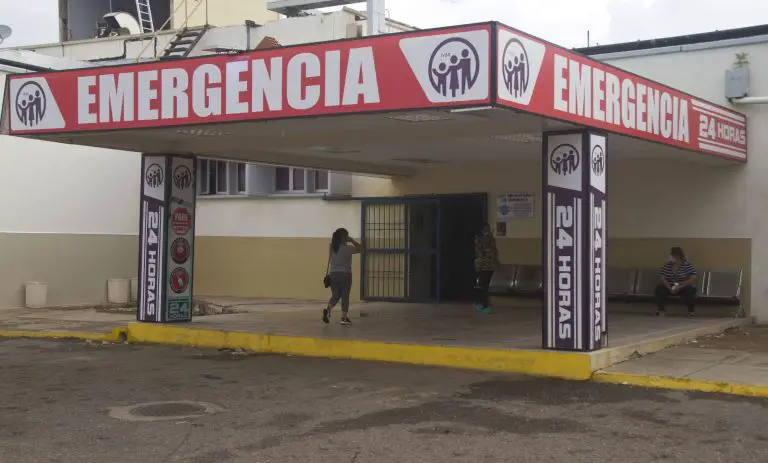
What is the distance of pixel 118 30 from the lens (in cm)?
2697

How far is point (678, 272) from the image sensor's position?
1554 cm

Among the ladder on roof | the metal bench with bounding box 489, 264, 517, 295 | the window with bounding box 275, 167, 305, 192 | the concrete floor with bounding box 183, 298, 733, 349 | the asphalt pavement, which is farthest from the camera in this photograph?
the ladder on roof

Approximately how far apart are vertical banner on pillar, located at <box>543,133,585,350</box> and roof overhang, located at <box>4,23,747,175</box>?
361mm

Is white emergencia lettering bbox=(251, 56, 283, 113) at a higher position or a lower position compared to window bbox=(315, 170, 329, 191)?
higher

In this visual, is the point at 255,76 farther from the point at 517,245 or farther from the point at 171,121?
the point at 517,245

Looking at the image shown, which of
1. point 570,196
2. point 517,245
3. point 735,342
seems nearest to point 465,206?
point 517,245

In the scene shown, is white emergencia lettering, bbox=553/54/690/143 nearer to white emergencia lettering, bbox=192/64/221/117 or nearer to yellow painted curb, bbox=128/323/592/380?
yellow painted curb, bbox=128/323/592/380

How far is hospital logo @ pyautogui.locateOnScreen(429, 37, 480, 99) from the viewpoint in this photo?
934 centimetres

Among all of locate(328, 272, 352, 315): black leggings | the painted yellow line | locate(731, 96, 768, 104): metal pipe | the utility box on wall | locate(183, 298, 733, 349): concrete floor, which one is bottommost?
the painted yellow line

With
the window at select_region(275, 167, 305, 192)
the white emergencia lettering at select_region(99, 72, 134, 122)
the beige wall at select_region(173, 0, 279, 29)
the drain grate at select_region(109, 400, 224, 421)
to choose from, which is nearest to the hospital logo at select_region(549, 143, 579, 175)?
the drain grate at select_region(109, 400, 224, 421)

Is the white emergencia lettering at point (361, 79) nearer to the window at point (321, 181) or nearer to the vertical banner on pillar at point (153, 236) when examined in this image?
the vertical banner on pillar at point (153, 236)

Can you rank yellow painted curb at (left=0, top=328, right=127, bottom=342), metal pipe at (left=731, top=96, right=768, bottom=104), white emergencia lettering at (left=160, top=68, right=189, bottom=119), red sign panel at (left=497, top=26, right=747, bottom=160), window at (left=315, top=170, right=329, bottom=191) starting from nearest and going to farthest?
1. red sign panel at (left=497, top=26, right=747, bottom=160)
2. white emergencia lettering at (left=160, top=68, right=189, bottom=119)
3. yellow painted curb at (left=0, top=328, right=127, bottom=342)
4. metal pipe at (left=731, top=96, right=768, bottom=104)
5. window at (left=315, top=170, right=329, bottom=191)

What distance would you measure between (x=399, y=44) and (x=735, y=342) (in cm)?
684

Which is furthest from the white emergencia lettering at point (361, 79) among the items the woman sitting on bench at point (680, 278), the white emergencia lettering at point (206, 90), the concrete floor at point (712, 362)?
the woman sitting on bench at point (680, 278)
